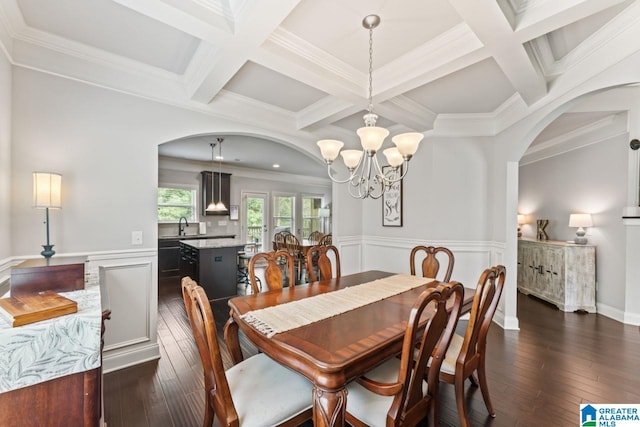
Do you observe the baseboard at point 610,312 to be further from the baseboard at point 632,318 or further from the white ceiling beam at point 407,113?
the white ceiling beam at point 407,113

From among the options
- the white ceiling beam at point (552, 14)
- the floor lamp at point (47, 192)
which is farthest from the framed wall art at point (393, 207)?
the floor lamp at point (47, 192)

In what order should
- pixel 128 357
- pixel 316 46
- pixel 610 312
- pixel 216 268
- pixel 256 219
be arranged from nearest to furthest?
pixel 316 46 → pixel 128 357 → pixel 610 312 → pixel 216 268 → pixel 256 219

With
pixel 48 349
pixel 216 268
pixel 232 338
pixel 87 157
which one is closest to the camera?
pixel 48 349

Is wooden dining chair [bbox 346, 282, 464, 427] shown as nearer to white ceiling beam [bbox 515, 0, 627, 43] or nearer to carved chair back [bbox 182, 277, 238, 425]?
carved chair back [bbox 182, 277, 238, 425]

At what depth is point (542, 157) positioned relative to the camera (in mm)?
5004

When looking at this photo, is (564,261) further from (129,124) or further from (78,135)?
(78,135)

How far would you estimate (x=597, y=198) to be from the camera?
4.00 meters

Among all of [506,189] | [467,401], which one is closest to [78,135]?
[467,401]

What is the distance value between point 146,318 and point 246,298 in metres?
1.36

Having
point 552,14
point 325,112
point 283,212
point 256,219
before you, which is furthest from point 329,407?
point 283,212

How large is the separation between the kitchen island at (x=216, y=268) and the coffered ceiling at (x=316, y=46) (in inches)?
94.8

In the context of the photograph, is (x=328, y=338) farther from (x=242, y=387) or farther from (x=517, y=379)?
(x=517, y=379)

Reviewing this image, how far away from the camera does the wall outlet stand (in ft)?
8.43

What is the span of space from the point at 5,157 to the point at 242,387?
2295mm
